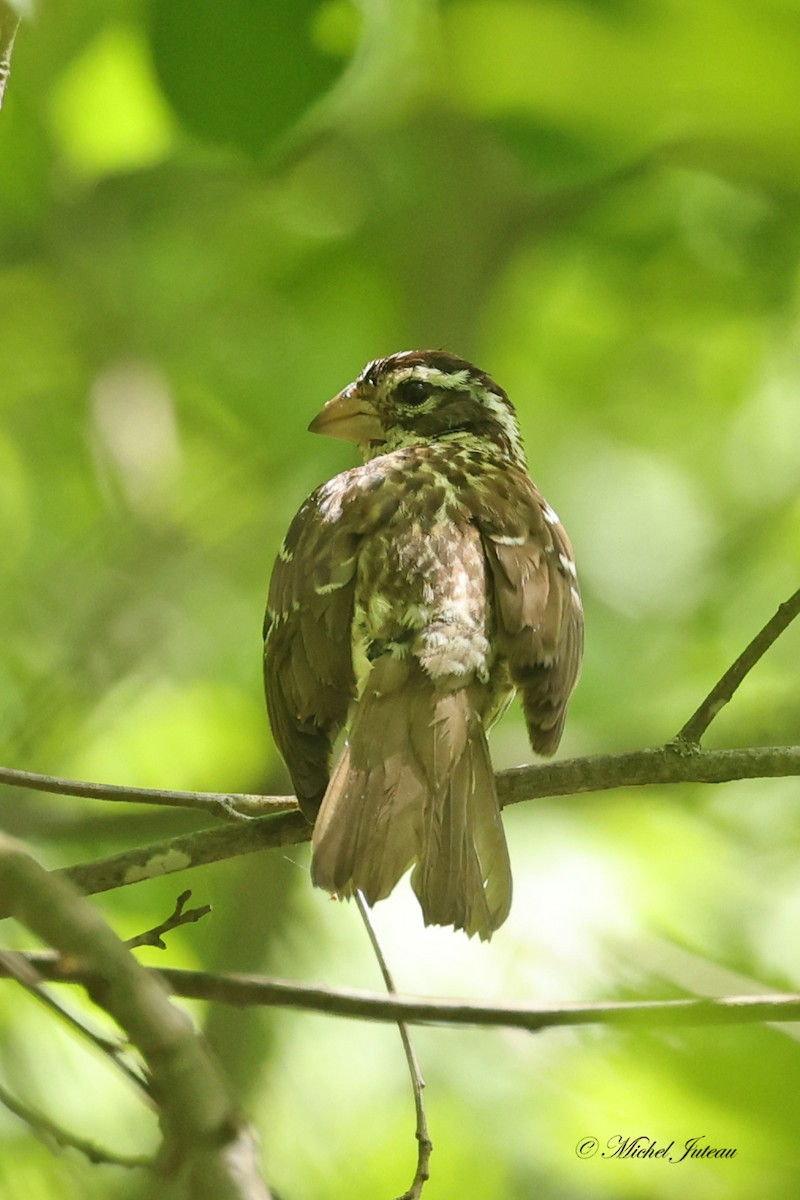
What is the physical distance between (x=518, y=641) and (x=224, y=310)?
128 inches

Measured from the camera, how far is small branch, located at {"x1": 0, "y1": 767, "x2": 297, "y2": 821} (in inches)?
106

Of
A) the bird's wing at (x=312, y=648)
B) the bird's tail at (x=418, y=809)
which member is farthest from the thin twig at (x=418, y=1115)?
the bird's wing at (x=312, y=648)

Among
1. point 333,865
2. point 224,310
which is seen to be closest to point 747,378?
point 224,310

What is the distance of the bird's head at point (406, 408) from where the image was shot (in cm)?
452

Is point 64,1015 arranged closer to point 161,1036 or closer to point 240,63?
point 161,1036

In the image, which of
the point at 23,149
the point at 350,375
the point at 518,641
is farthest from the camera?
the point at 350,375

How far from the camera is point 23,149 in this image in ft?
14.9

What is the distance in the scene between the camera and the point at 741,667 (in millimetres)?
2838

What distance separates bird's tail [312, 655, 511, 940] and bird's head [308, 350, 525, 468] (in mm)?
1492

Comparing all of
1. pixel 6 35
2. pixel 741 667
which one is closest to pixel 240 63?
pixel 6 35

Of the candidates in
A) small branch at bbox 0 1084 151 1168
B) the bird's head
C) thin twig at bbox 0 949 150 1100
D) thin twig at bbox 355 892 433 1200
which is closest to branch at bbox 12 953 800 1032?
thin twig at bbox 0 949 150 1100

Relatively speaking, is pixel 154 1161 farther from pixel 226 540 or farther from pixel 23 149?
pixel 226 540

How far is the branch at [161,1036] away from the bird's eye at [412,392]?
3.06m

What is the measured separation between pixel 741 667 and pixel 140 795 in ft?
3.98
